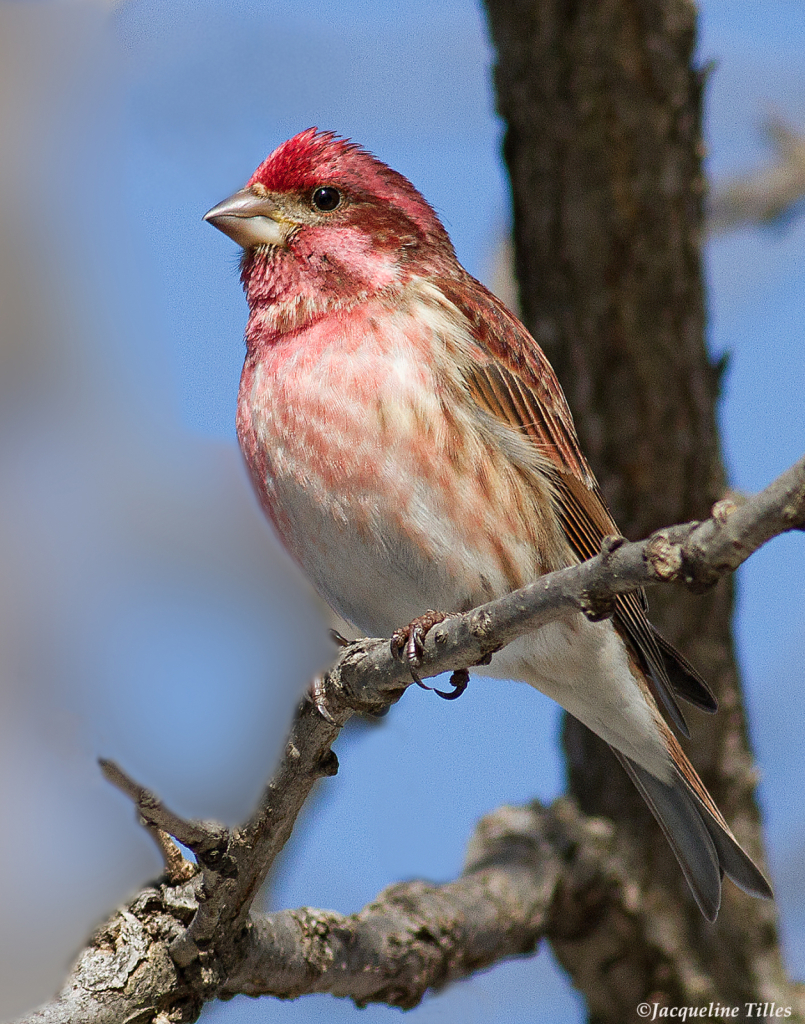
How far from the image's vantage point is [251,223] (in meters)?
4.91

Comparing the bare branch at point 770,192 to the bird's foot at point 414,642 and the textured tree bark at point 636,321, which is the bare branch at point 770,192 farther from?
the bird's foot at point 414,642

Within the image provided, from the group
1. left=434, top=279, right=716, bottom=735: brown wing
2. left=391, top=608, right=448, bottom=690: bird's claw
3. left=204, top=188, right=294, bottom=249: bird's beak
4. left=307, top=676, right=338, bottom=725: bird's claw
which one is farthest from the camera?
left=204, top=188, right=294, bottom=249: bird's beak

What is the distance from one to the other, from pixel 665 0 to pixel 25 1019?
5019 millimetres

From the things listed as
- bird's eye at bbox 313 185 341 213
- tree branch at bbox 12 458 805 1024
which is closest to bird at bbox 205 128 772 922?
bird's eye at bbox 313 185 341 213

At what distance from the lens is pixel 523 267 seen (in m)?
6.16

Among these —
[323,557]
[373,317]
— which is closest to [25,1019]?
[323,557]

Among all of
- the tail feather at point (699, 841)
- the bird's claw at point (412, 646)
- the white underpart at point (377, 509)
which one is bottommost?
the tail feather at point (699, 841)

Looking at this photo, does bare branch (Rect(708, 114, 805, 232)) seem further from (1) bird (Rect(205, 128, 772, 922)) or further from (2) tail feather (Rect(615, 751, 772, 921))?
(2) tail feather (Rect(615, 751, 772, 921))

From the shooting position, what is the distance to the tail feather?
4891 millimetres

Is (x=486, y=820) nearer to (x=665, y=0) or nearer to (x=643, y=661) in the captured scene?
(x=643, y=661)

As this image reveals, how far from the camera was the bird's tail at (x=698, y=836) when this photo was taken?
489 centimetres

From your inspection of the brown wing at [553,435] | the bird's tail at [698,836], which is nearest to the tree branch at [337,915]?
the bird's tail at [698,836]

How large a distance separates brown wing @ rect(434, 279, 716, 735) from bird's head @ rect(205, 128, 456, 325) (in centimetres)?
29

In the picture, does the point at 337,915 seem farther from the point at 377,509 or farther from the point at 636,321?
the point at 636,321
